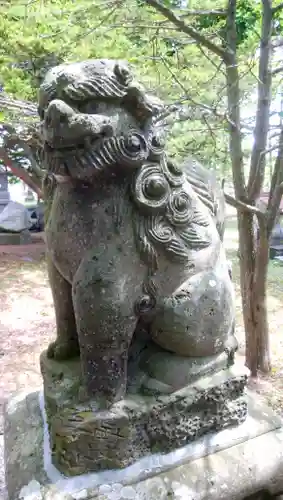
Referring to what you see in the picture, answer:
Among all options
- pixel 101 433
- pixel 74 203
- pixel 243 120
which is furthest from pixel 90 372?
pixel 243 120

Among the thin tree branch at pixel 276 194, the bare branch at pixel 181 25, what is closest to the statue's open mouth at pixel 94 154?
the bare branch at pixel 181 25

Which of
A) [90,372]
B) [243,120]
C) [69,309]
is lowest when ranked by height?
[90,372]

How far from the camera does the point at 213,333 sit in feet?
4.34

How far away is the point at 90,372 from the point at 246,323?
2.06 m

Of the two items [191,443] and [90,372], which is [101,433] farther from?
[191,443]

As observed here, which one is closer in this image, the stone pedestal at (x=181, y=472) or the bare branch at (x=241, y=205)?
the stone pedestal at (x=181, y=472)

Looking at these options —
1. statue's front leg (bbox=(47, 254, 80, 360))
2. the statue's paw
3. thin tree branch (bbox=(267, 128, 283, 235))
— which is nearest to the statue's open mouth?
statue's front leg (bbox=(47, 254, 80, 360))

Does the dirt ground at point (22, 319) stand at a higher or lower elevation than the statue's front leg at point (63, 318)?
lower

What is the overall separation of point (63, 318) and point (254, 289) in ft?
6.18

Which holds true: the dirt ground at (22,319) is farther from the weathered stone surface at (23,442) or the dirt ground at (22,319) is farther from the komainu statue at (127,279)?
the komainu statue at (127,279)

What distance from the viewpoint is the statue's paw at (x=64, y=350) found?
1.47m

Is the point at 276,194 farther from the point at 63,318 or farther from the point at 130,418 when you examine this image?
the point at 130,418

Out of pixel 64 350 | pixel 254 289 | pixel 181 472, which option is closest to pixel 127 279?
pixel 64 350

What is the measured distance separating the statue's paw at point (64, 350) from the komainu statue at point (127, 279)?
0.07m
